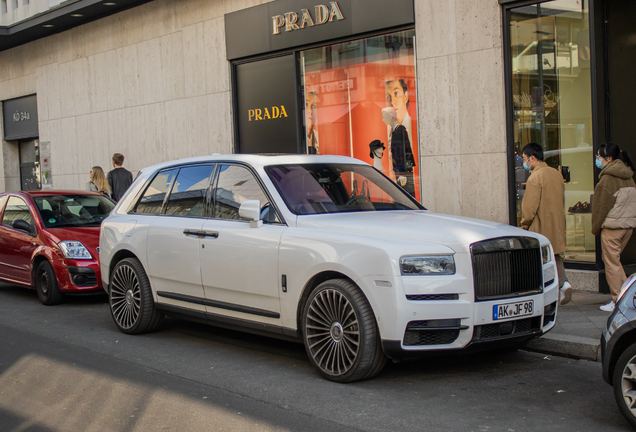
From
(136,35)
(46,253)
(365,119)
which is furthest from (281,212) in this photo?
(136,35)

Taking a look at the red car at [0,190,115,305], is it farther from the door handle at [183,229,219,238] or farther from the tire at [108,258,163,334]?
the door handle at [183,229,219,238]

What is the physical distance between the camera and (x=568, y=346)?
637cm

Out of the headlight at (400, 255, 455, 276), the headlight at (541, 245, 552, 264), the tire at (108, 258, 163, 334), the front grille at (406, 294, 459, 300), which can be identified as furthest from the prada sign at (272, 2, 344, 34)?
the front grille at (406, 294, 459, 300)

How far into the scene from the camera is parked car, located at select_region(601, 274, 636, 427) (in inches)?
169

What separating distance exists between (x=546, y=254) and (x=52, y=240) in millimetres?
6818

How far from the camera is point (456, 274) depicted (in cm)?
512

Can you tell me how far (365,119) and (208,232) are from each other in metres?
6.79

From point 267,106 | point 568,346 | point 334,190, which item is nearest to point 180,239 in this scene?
point 334,190

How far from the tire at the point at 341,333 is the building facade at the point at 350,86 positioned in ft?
16.4

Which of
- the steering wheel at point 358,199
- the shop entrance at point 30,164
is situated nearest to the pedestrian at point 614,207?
the steering wheel at point 358,199

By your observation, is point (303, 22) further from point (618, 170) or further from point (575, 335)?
point (575, 335)

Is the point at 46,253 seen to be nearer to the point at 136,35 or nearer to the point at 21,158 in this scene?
the point at 136,35

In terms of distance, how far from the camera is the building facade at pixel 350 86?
31.6ft

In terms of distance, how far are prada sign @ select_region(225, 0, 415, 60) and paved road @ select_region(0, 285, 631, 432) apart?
260 inches
